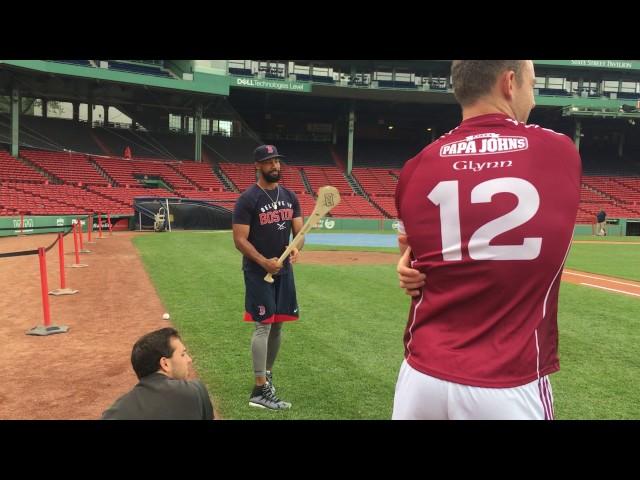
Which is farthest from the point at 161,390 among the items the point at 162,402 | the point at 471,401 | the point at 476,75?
the point at 476,75

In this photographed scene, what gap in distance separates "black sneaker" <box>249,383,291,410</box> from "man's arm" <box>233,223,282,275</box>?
110 centimetres

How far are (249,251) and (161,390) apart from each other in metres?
2.22

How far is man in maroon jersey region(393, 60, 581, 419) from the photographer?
1.62 metres

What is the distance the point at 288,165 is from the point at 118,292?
123 ft

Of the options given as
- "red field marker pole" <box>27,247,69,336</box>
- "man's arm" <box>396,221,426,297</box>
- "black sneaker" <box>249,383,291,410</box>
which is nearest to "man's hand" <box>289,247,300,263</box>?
"black sneaker" <box>249,383,291,410</box>

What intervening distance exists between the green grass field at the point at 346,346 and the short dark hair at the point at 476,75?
10.8 ft

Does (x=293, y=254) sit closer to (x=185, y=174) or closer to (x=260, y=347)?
(x=260, y=347)

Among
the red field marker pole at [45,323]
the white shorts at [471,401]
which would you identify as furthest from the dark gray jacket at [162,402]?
the red field marker pole at [45,323]

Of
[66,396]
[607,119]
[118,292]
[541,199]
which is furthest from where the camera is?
[607,119]

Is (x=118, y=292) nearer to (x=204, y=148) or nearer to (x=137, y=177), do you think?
(x=137, y=177)

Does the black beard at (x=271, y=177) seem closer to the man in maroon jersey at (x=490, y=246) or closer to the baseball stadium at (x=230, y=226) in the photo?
the baseball stadium at (x=230, y=226)

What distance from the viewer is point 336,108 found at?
49438mm

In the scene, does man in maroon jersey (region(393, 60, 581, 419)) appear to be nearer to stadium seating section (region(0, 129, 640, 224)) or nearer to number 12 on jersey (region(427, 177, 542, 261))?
number 12 on jersey (region(427, 177, 542, 261))

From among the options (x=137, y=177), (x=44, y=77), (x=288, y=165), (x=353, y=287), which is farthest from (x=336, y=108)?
(x=353, y=287)
